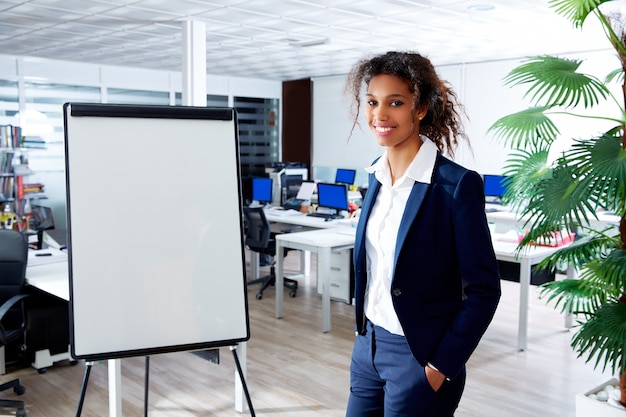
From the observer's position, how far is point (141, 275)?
2178mm

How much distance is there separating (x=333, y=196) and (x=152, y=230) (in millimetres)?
5566

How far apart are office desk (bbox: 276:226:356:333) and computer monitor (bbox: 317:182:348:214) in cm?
128

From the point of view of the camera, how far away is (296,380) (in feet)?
13.9

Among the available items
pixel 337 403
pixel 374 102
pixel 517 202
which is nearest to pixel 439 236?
pixel 374 102

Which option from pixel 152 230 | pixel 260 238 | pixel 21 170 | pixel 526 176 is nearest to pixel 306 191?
pixel 260 238

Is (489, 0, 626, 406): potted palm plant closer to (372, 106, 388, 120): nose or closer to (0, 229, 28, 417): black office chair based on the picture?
(372, 106, 388, 120): nose

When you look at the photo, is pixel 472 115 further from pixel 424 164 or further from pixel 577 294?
pixel 424 164

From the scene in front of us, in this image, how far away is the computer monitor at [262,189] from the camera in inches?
339

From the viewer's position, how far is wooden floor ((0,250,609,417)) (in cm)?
377

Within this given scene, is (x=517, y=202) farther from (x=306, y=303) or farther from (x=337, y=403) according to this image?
(x=306, y=303)

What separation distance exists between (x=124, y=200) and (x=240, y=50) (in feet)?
21.9

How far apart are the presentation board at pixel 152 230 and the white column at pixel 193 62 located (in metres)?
4.13

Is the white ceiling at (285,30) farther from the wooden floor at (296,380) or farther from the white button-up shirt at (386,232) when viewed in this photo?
the white button-up shirt at (386,232)

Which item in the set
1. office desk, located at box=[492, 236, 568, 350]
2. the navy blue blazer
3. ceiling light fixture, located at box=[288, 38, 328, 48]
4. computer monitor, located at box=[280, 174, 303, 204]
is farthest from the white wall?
the navy blue blazer
